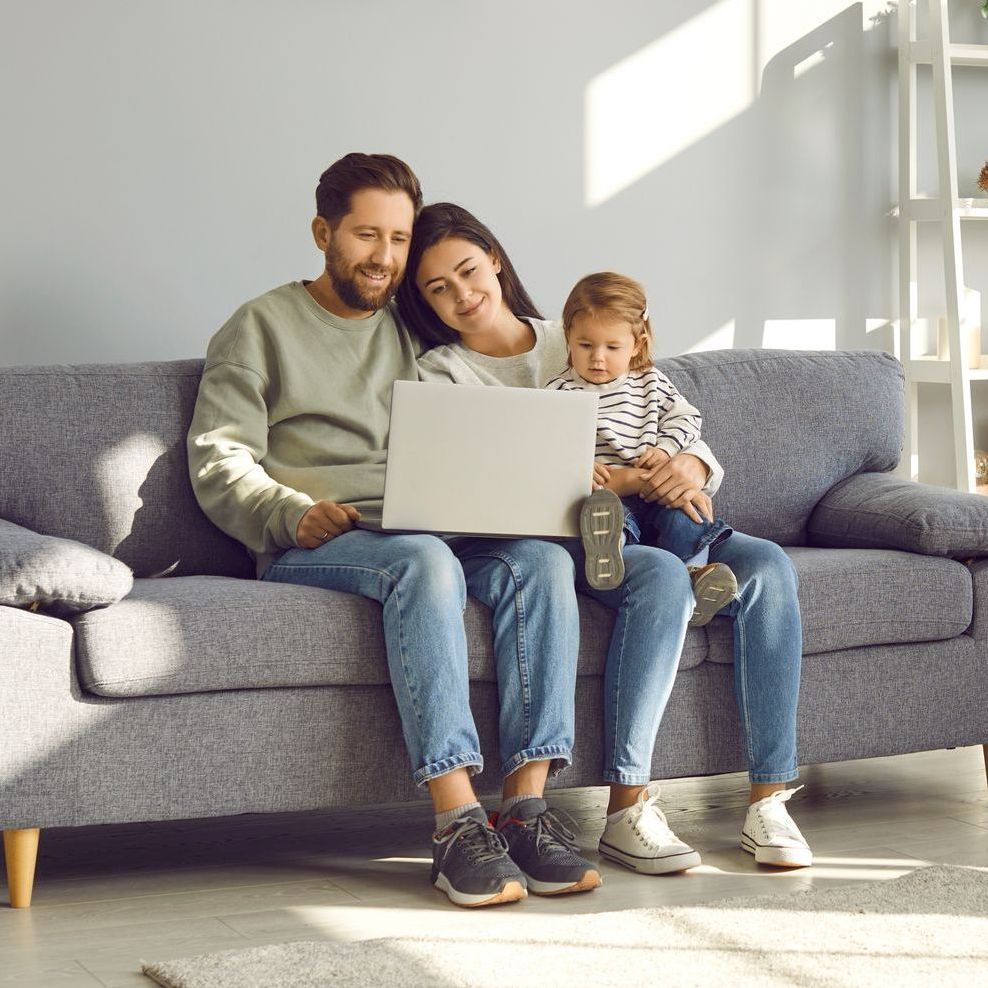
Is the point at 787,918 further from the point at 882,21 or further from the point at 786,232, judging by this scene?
the point at 882,21

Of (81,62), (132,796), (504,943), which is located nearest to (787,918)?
(504,943)

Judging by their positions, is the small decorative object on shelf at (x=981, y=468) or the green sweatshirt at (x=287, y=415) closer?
the green sweatshirt at (x=287, y=415)

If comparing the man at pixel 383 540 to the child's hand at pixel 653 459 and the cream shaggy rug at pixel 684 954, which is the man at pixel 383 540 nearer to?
the cream shaggy rug at pixel 684 954

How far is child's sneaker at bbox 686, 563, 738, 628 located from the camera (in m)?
2.20

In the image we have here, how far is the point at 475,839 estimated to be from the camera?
2.01 meters

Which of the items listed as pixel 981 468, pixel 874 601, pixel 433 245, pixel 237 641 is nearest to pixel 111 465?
pixel 237 641

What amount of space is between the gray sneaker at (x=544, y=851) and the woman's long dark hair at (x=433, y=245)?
0.87 metres

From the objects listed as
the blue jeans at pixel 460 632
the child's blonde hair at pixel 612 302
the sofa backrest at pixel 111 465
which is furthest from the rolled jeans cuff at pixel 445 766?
the child's blonde hair at pixel 612 302

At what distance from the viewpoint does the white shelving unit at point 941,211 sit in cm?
349

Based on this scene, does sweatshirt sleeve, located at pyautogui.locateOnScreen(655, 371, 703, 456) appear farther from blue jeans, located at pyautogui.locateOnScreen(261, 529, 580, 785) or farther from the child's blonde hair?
blue jeans, located at pyautogui.locateOnScreen(261, 529, 580, 785)

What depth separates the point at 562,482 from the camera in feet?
7.07

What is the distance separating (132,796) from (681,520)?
3.02 feet

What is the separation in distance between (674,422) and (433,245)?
50 centimetres

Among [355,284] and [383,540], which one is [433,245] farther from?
[383,540]
